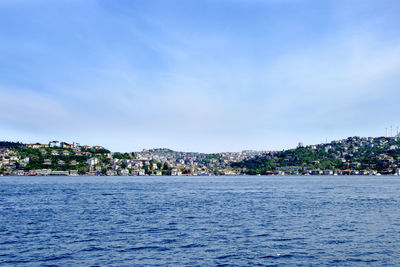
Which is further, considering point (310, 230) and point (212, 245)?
point (310, 230)

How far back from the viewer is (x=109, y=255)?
25.0 metres

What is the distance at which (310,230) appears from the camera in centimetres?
3366

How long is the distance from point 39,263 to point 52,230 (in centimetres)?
1166

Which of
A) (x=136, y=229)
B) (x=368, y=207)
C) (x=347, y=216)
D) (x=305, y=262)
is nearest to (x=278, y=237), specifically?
(x=305, y=262)

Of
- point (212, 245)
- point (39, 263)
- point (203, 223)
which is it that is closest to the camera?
point (39, 263)

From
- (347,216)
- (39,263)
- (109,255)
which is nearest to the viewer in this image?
(39,263)

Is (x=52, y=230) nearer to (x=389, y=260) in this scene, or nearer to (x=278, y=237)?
(x=278, y=237)

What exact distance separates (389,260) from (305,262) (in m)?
5.58

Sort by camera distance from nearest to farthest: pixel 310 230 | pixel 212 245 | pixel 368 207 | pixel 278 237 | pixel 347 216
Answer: pixel 212 245 < pixel 278 237 < pixel 310 230 < pixel 347 216 < pixel 368 207

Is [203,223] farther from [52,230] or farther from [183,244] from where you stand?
[52,230]

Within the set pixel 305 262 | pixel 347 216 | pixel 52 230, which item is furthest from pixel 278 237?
pixel 52 230

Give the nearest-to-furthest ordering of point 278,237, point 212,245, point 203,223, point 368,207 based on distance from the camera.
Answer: point 212,245, point 278,237, point 203,223, point 368,207

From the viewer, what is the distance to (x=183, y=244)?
28.2m

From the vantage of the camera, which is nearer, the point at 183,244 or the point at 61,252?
the point at 61,252
